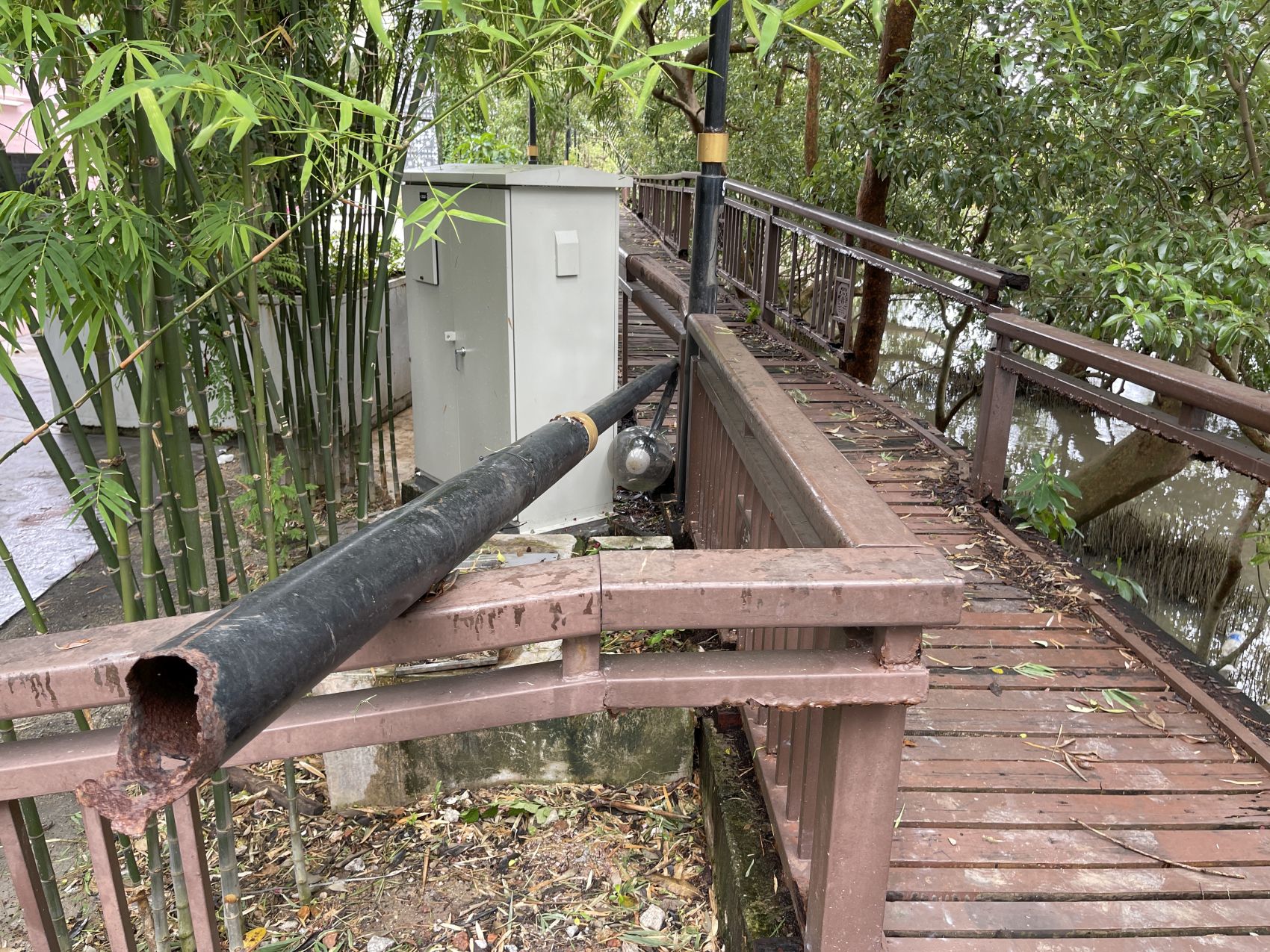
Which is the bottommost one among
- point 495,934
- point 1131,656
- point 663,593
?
point 495,934

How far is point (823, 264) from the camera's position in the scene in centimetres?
639

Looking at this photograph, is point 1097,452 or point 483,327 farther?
point 1097,452

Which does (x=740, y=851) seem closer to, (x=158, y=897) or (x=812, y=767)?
(x=812, y=767)

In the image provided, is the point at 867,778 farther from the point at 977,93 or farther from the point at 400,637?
the point at 977,93

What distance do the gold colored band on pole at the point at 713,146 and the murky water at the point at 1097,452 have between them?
421cm

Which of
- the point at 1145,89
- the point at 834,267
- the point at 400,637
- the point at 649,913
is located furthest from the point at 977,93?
the point at 400,637

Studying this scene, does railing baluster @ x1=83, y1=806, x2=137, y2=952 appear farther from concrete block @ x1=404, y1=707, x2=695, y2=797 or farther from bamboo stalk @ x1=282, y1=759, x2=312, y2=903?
concrete block @ x1=404, y1=707, x2=695, y2=797

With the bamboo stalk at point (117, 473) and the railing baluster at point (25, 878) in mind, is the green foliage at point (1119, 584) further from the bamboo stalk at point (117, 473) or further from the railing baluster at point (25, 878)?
the railing baluster at point (25, 878)

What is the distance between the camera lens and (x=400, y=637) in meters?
1.28

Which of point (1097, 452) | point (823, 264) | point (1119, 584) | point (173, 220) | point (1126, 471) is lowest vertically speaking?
point (1097, 452)

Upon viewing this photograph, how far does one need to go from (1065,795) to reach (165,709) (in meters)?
2.27

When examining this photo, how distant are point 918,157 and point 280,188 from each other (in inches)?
196

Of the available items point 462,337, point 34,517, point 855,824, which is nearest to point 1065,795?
point 855,824

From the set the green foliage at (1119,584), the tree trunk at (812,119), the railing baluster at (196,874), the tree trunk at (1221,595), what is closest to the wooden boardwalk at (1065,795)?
the green foliage at (1119,584)
